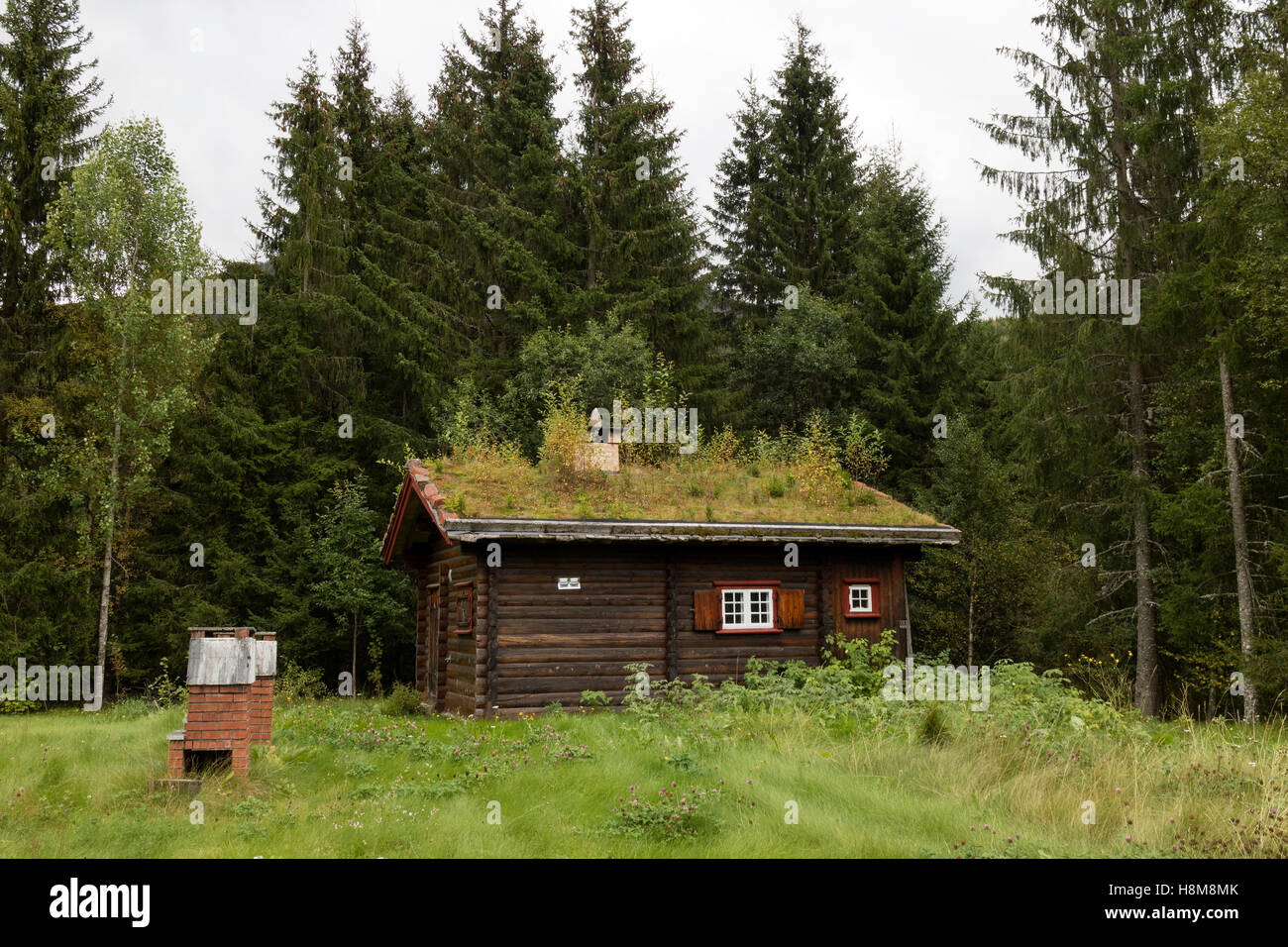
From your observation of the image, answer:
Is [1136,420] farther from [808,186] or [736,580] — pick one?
[808,186]

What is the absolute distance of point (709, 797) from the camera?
8.16 m

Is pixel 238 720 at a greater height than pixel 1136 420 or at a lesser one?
lesser

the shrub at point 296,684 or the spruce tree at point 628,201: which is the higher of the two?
the spruce tree at point 628,201

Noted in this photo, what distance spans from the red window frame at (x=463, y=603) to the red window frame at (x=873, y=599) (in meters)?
6.95

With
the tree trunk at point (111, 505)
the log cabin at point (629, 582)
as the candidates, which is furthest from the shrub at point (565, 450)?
the tree trunk at point (111, 505)

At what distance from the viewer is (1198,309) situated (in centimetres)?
1717

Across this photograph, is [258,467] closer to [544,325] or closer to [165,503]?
[165,503]

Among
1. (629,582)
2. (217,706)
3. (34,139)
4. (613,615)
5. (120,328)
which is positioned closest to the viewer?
(217,706)

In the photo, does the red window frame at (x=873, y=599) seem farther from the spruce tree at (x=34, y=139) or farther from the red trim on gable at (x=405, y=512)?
the spruce tree at (x=34, y=139)

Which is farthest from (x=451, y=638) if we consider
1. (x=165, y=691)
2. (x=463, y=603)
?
(x=165, y=691)

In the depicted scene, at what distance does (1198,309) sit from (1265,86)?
152 inches

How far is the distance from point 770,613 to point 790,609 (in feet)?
1.22


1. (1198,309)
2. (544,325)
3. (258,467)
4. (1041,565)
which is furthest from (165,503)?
(1198,309)

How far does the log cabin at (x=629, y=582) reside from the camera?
15.4 meters
